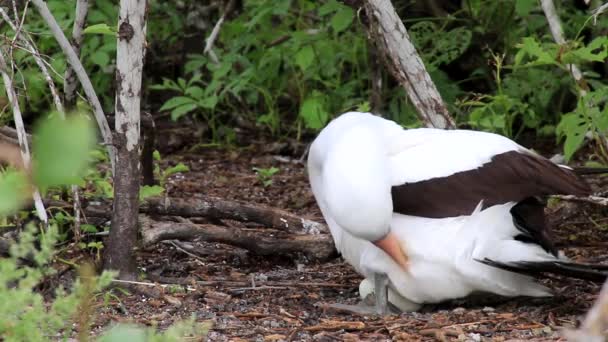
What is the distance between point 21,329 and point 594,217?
3.31 m

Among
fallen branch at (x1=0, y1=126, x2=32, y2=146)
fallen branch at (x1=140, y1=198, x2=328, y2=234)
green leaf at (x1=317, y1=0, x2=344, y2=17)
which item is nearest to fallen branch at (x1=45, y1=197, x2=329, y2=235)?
fallen branch at (x1=140, y1=198, x2=328, y2=234)

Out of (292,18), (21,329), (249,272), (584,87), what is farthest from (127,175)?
(292,18)

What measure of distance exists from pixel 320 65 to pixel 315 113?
464 mm

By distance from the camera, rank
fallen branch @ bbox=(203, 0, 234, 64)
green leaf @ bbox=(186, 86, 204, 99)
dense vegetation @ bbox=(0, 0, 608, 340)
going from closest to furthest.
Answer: dense vegetation @ bbox=(0, 0, 608, 340), green leaf @ bbox=(186, 86, 204, 99), fallen branch @ bbox=(203, 0, 234, 64)

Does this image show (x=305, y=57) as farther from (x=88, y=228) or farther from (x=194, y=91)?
(x=88, y=228)

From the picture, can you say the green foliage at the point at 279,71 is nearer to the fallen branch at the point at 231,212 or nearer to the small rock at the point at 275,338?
the fallen branch at the point at 231,212

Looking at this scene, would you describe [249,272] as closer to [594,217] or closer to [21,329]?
[594,217]

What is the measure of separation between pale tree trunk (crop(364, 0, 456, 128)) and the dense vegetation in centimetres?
48

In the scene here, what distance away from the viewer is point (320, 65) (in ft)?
20.5

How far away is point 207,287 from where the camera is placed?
12.9ft

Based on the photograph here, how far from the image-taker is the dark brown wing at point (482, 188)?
11.5ft

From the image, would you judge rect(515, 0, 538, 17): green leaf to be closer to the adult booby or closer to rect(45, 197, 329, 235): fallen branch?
rect(45, 197, 329, 235): fallen branch

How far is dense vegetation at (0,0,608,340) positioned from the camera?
18.6 ft

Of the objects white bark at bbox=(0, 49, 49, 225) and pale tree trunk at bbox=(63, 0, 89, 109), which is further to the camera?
pale tree trunk at bbox=(63, 0, 89, 109)
